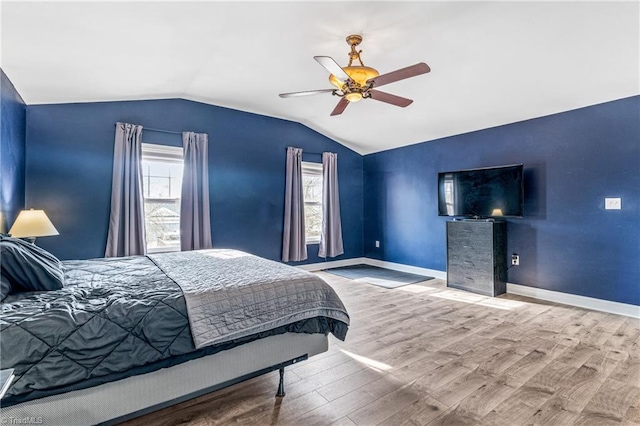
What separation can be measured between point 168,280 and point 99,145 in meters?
2.89

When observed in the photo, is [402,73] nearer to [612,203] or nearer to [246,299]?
[246,299]

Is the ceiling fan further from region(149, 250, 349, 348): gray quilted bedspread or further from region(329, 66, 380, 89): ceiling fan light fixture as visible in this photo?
region(149, 250, 349, 348): gray quilted bedspread

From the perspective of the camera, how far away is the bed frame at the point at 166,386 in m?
1.32

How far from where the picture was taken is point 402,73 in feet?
7.76

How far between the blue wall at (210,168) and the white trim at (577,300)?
2984 millimetres

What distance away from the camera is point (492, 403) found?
1.83m

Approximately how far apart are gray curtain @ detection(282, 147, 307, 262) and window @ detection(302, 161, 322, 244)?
12.1 inches

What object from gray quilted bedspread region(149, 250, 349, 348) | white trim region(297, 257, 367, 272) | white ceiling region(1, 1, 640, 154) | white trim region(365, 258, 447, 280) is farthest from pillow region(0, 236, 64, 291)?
white trim region(365, 258, 447, 280)

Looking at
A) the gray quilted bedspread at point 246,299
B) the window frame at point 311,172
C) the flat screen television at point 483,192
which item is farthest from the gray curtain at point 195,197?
the flat screen television at point 483,192

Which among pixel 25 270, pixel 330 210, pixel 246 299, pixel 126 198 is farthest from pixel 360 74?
pixel 330 210

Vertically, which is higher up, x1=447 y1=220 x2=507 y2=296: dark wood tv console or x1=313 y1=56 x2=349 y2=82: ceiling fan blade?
x1=313 y1=56 x2=349 y2=82: ceiling fan blade

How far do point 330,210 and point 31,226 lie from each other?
4097 mm

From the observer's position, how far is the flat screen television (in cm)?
393

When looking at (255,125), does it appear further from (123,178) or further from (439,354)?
(439,354)
